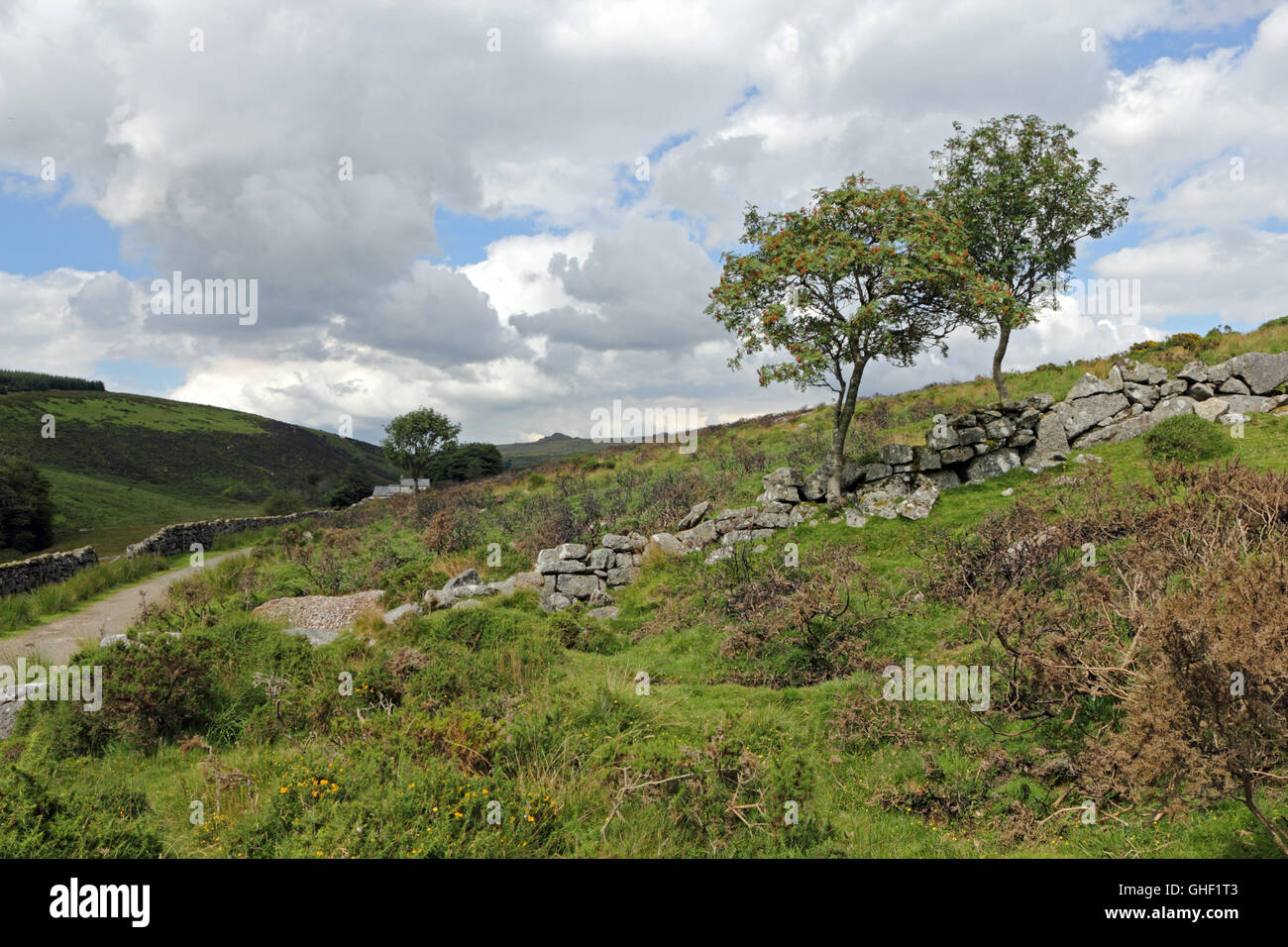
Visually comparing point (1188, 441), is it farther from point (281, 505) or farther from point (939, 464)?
point (281, 505)

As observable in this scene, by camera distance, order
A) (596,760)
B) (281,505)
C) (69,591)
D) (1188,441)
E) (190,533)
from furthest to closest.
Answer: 1. (281,505)
2. (190,533)
3. (69,591)
4. (1188,441)
5. (596,760)

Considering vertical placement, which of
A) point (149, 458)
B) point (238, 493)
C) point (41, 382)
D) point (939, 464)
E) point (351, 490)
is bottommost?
point (939, 464)

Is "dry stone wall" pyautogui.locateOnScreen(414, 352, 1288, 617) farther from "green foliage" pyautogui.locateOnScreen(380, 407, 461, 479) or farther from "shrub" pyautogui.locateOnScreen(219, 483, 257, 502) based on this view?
"shrub" pyautogui.locateOnScreen(219, 483, 257, 502)

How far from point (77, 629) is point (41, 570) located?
826 centimetres

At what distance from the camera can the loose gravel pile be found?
1330 centimetres

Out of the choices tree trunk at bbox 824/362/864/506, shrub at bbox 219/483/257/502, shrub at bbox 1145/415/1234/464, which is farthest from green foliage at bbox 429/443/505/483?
shrub at bbox 1145/415/1234/464

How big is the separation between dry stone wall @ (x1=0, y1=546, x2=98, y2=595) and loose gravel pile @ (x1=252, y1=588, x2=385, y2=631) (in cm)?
991

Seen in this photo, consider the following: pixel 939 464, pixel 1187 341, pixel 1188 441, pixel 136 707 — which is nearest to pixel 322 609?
pixel 136 707

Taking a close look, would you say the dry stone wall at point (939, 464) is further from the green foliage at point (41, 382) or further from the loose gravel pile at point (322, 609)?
the green foliage at point (41, 382)

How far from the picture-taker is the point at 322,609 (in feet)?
46.0

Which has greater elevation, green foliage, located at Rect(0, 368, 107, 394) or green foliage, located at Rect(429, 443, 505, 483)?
green foliage, located at Rect(0, 368, 107, 394)

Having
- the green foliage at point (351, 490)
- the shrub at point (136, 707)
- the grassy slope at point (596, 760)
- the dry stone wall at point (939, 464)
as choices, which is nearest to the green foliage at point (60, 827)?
the grassy slope at point (596, 760)
